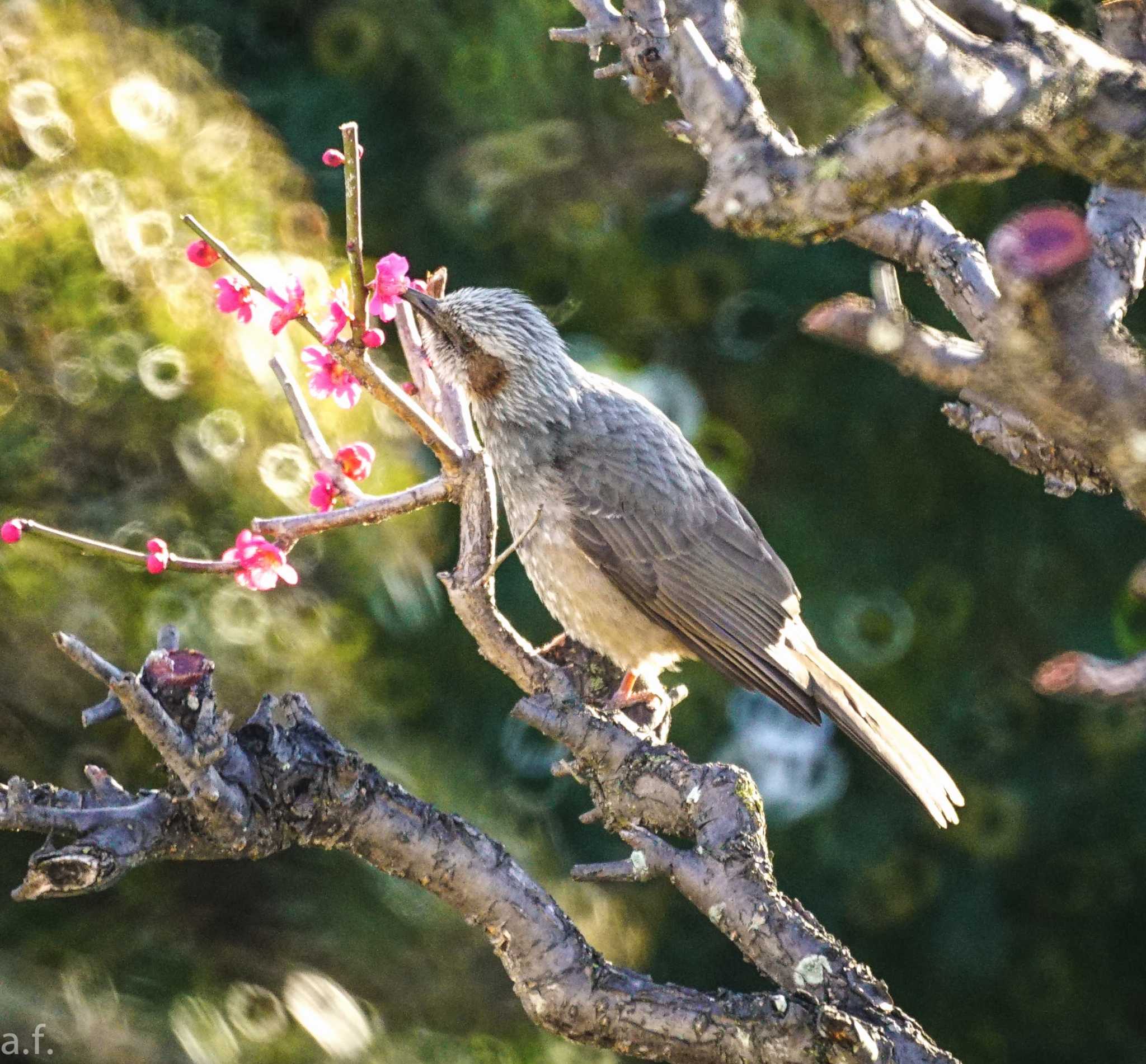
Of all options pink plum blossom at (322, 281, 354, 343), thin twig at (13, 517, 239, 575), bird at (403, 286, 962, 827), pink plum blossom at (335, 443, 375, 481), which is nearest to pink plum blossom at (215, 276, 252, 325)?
pink plum blossom at (322, 281, 354, 343)

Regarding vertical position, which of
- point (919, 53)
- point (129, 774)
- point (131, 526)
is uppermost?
point (919, 53)

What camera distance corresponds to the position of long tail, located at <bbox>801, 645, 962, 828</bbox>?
2736 mm

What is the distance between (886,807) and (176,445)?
6.67 feet

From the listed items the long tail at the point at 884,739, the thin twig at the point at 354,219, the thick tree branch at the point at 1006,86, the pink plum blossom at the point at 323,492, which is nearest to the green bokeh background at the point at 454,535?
the long tail at the point at 884,739

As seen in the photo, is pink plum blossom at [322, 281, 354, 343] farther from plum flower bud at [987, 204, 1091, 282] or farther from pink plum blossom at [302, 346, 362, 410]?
plum flower bud at [987, 204, 1091, 282]

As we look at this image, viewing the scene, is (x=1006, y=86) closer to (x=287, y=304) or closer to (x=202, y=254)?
(x=287, y=304)

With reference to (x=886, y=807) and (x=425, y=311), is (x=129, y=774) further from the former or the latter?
(x=886, y=807)

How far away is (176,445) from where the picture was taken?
3299 mm

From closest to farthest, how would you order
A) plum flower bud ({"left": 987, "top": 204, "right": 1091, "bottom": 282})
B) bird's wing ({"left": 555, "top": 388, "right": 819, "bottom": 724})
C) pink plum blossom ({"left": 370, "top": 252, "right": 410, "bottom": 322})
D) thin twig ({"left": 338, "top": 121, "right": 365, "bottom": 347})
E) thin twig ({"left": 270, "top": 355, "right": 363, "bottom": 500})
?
1. plum flower bud ({"left": 987, "top": 204, "right": 1091, "bottom": 282})
2. thin twig ({"left": 338, "top": 121, "right": 365, "bottom": 347})
3. pink plum blossom ({"left": 370, "top": 252, "right": 410, "bottom": 322})
4. thin twig ({"left": 270, "top": 355, "right": 363, "bottom": 500})
5. bird's wing ({"left": 555, "top": 388, "right": 819, "bottom": 724})

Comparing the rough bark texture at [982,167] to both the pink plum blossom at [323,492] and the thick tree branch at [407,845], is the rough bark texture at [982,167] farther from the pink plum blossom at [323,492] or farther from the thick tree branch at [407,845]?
the pink plum blossom at [323,492]

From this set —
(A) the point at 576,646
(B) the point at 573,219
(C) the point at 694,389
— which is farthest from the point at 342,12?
(A) the point at 576,646

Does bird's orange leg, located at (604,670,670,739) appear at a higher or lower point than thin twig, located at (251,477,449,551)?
lower

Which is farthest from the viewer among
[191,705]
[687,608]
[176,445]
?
[176,445]

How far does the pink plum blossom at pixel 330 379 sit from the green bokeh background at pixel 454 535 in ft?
3.75
